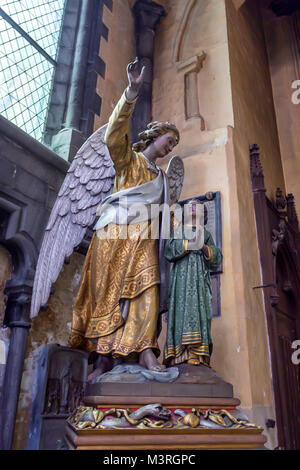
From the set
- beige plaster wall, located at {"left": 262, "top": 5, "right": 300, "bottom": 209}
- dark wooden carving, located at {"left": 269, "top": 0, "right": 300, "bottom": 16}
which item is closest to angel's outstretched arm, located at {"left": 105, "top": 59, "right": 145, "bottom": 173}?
beige plaster wall, located at {"left": 262, "top": 5, "right": 300, "bottom": 209}

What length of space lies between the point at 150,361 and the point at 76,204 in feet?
4.18

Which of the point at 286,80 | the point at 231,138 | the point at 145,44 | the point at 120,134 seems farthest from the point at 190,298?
the point at 286,80

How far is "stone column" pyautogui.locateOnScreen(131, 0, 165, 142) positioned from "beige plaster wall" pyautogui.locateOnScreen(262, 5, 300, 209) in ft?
7.99

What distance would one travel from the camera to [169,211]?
2773mm

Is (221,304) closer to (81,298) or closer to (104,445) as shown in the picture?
(81,298)

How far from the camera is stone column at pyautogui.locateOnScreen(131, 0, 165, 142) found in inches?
210

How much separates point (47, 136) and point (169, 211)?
1962 millimetres

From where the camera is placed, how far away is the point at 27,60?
419 cm

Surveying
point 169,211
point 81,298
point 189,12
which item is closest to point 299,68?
point 189,12

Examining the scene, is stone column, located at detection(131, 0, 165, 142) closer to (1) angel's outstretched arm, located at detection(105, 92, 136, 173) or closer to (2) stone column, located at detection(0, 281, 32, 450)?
(1) angel's outstretched arm, located at detection(105, 92, 136, 173)

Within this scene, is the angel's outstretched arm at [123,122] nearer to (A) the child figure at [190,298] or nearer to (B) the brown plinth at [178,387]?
(A) the child figure at [190,298]

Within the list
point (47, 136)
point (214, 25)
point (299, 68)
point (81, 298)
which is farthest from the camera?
point (299, 68)

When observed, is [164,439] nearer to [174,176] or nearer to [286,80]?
[174,176]

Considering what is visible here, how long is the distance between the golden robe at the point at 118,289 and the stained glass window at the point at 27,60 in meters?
1.76
